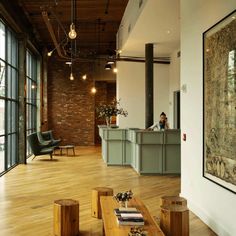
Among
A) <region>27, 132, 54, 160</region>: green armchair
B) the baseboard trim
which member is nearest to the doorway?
<region>27, 132, 54, 160</region>: green armchair

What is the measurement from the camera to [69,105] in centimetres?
1764

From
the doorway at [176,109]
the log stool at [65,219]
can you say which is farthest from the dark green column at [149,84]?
the log stool at [65,219]

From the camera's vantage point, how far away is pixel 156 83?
13180 millimetres

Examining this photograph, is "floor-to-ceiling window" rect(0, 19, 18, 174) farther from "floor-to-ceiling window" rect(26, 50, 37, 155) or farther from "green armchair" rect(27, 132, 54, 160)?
"floor-to-ceiling window" rect(26, 50, 37, 155)

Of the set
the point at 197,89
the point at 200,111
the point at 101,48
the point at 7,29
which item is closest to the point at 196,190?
the point at 200,111

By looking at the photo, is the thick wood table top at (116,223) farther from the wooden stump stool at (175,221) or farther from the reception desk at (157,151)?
the reception desk at (157,151)

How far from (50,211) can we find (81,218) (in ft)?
2.18

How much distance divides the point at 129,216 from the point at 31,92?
37.3 feet

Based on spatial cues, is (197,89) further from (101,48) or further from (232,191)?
(101,48)

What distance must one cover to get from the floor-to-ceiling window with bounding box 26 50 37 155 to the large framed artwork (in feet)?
32.4

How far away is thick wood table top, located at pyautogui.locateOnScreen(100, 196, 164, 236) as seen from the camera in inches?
133

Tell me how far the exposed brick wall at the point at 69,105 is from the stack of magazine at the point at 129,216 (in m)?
13.9

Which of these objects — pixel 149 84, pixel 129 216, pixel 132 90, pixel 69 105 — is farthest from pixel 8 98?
pixel 69 105

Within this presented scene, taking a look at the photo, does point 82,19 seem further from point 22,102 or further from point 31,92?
point 31,92
